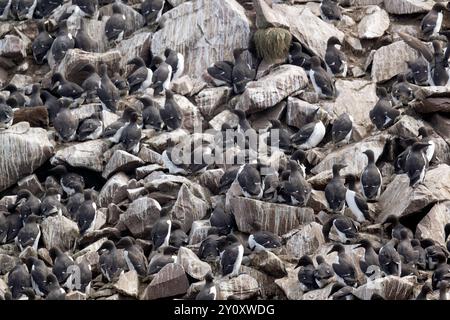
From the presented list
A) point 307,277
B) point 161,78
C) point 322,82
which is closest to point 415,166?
point 307,277

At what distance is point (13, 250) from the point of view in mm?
29656

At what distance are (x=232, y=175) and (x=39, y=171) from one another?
3836 millimetres

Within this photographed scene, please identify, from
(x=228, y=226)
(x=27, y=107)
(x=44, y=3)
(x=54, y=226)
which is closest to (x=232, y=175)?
(x=228, y=226)

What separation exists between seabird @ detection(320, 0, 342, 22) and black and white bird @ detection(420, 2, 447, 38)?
1.61 meters

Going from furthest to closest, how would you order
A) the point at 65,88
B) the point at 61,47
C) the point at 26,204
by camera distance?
the point at 61,47, the point at 65,88, the point at 26,204

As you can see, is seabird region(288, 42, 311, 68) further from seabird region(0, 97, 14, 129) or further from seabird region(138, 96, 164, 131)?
seabird region(0, 97, 14, 129)

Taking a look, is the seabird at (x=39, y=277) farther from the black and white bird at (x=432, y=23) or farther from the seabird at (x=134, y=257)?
the black and white bird at (x=432, y=23)

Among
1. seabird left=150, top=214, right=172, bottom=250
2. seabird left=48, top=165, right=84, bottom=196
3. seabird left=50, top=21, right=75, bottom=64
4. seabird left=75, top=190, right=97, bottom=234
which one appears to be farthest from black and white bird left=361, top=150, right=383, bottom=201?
seabird left=50, top=21, right=75, bottom=64

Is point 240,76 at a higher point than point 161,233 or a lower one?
lower

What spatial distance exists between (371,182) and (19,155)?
6.13 meters

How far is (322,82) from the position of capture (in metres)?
32.5

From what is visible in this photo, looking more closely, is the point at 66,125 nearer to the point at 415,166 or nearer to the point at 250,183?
the point at 250,183

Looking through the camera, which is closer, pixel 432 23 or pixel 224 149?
pixel 224 149

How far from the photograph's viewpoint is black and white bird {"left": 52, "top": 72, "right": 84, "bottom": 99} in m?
33.3
